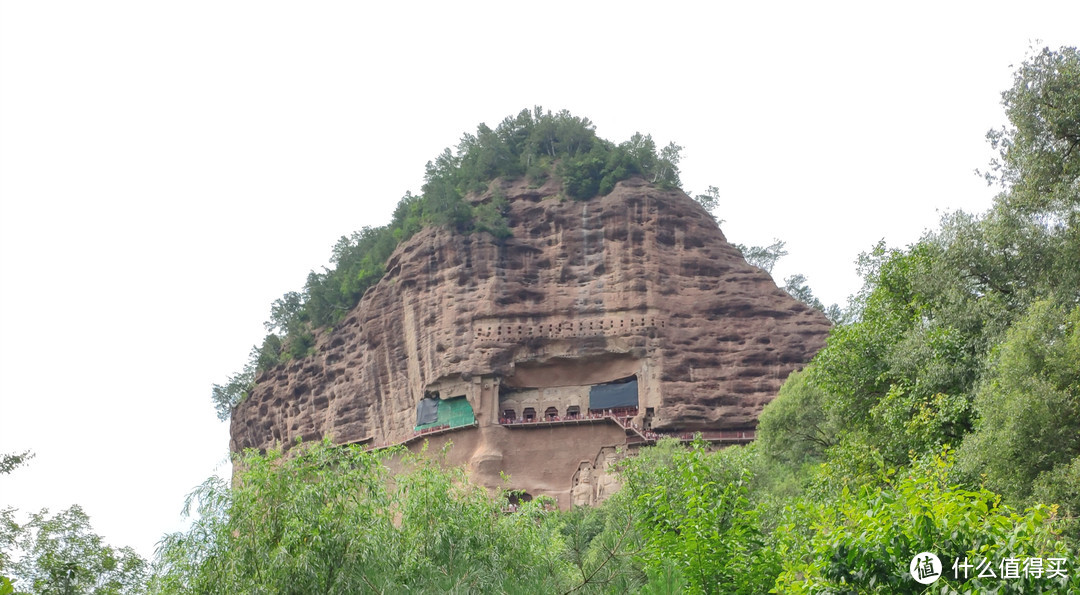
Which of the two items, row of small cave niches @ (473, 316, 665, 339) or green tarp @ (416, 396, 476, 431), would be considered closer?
row of small cave niches @ (473, 316, 665, 339)

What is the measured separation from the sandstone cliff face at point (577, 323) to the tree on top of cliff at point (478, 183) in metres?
1.12

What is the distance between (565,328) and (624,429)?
18.8 ft

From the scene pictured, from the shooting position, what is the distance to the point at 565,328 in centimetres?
4769

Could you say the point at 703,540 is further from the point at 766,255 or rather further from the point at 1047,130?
the point at 766,255

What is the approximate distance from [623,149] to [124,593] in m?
39.0

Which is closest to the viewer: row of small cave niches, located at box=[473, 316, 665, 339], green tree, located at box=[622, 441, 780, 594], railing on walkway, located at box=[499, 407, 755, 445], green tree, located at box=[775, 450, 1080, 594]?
green tree, located at box=[775, 450, 1080, 594]

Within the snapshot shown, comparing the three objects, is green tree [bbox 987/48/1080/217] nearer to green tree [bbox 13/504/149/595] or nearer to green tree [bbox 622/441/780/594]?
green tree [bbox 622/441/780/594]

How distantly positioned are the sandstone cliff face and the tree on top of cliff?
112 centimetres

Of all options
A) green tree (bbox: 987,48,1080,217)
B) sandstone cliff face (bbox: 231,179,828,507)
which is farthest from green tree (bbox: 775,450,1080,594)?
sandstone cliff face (bbox: 231,179,828,507)

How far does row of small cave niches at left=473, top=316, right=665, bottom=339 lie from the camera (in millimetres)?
46844

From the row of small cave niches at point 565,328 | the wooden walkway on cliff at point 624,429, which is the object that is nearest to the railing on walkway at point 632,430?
the wooden walkway on cliff at point 624,429

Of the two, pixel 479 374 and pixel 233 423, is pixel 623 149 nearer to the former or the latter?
pixel 479 374

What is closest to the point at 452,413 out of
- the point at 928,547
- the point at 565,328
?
the point at 565,328

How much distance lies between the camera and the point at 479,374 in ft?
155
